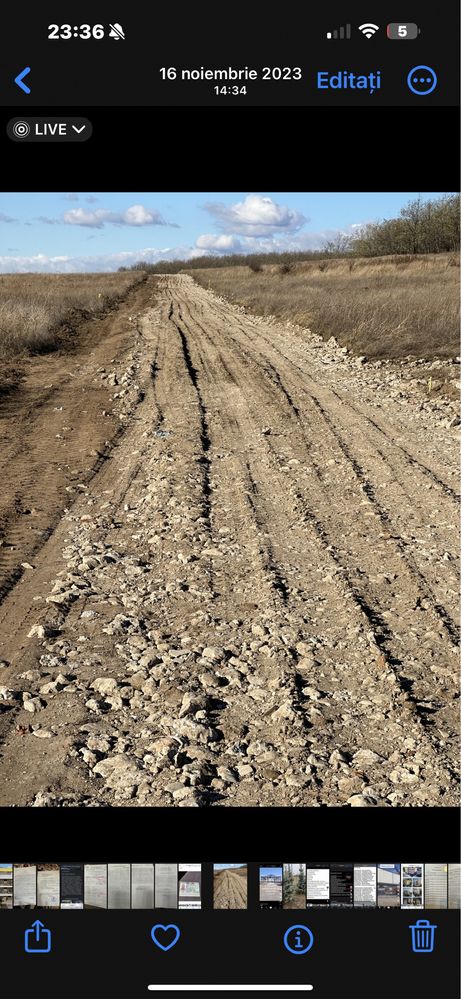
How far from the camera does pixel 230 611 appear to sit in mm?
4469

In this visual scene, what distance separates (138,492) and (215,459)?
48.6 inches

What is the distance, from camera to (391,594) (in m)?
4.74

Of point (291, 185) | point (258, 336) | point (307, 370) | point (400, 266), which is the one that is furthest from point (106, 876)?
point (400, 266)

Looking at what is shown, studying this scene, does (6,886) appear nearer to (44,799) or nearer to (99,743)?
(44,799)

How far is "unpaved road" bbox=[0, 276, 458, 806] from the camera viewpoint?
10.3 feet

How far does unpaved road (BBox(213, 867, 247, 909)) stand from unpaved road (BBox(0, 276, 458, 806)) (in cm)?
120

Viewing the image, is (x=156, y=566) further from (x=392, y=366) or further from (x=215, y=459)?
(x=392, y=366)

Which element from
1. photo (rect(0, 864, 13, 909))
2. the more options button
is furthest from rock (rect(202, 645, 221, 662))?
the more options button

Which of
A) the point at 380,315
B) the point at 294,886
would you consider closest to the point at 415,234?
the point at 380,315

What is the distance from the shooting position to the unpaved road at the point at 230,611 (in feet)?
10.3

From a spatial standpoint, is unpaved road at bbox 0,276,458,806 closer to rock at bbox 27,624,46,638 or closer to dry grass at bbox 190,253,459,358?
rock at bbox 27,624,46,638

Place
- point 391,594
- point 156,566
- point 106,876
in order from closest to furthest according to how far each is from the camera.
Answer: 1. point 106,876
2. point 391,594
3. point 156,566
